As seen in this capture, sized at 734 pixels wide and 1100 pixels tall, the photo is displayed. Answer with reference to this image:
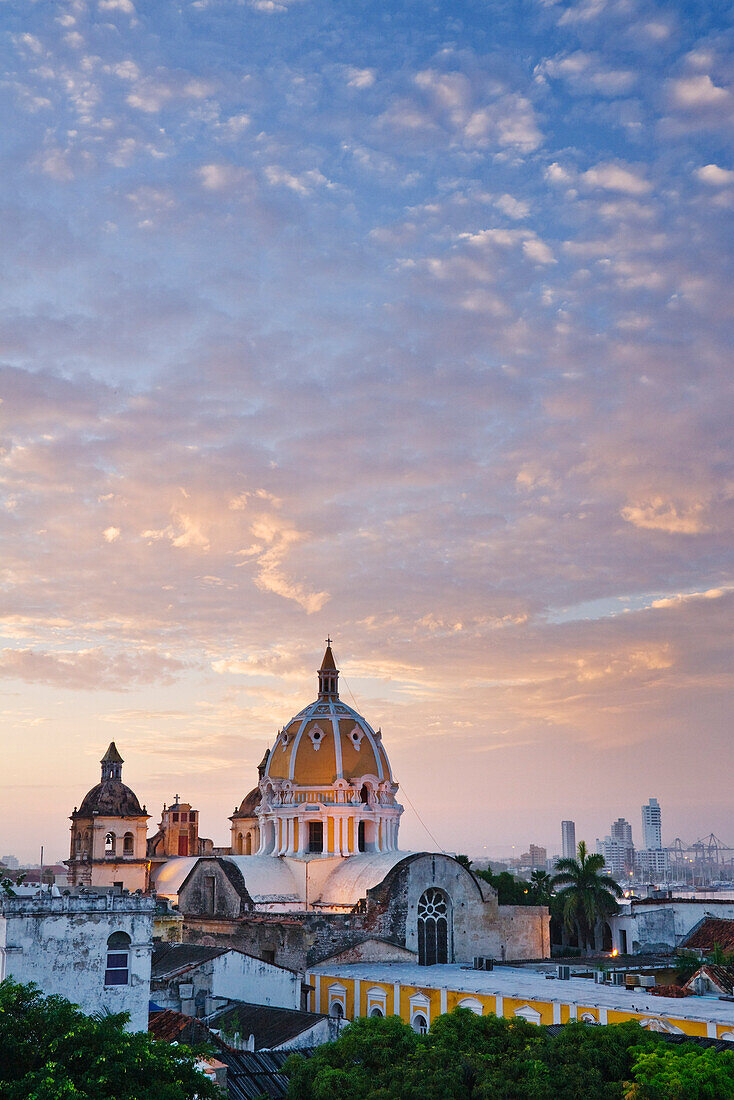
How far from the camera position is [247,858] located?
Result: 6194 centimetres

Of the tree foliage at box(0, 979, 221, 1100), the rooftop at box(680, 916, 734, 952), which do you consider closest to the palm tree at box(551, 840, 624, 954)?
the rooftop at box(680, 916, 734, 952)

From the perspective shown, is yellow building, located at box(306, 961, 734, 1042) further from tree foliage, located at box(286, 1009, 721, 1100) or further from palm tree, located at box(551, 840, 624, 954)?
palm tree, located at box(551, 840, 624, 954)

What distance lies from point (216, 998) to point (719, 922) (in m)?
31.6

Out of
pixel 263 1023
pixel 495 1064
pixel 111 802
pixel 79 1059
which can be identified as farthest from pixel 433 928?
pixel 79 1059

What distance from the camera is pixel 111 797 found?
70562 mm

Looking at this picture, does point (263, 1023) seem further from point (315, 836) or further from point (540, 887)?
point (540, 887)

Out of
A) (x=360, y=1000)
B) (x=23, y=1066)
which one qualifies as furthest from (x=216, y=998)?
(x=23, y=1066)

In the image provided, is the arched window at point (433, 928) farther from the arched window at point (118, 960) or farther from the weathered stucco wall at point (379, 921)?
the arched window at point (118, 960)

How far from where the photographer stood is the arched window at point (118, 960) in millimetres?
30875

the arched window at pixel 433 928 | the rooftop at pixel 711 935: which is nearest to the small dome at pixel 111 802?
the arched window at pixel 433 928

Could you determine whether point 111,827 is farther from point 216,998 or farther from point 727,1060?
point 727,1060

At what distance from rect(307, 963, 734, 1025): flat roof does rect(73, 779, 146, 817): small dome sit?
23820 millimetres

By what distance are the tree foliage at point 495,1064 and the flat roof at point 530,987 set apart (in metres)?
8.41

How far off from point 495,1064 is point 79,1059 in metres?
9.90
